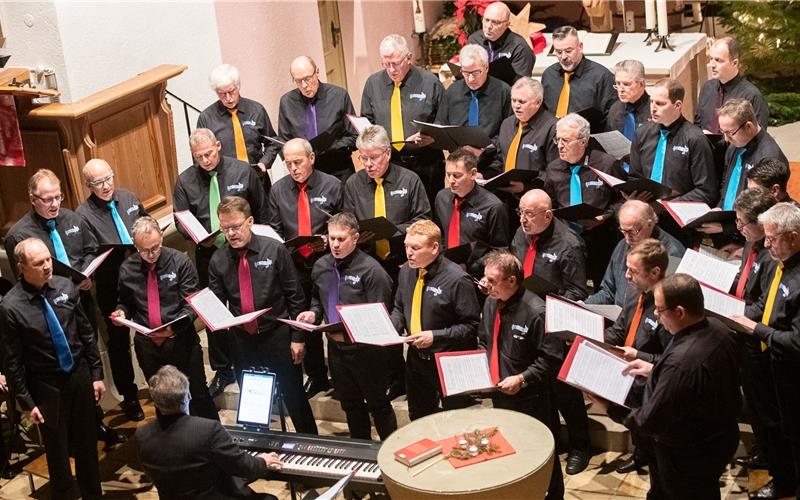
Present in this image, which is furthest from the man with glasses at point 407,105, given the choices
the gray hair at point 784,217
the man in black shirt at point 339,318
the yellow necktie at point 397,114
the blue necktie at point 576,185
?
the gray hair at point 784,217

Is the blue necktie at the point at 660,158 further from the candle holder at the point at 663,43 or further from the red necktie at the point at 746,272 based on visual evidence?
the candle holder at the point at 663,43

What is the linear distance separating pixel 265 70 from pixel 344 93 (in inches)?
110

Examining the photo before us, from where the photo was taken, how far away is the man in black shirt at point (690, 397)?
4.92 metres

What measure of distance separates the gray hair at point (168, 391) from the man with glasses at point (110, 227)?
2.06 meters

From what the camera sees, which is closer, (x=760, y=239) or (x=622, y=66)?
(x=760, y=239)

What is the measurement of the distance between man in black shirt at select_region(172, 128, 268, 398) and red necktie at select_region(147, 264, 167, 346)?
0.54 m

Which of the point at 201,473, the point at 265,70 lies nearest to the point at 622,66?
the point at 201,473

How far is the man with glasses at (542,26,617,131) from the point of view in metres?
7.72

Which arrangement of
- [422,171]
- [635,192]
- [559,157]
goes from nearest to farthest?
[635,192] → [559,157] → [422,171]

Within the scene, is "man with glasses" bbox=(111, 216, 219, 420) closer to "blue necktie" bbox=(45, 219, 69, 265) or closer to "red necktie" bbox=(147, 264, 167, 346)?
"red necktie" bbox=(147, 264, 167, 346)

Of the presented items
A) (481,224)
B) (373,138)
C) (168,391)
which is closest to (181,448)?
(168,391)

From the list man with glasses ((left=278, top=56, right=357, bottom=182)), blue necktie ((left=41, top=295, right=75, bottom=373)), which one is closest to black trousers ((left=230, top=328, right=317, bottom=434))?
blue necktie ((left=41, top=295, right=75, bottom=373))

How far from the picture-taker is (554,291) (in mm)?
6125

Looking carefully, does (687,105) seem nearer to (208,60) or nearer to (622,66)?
→ (622,66)
